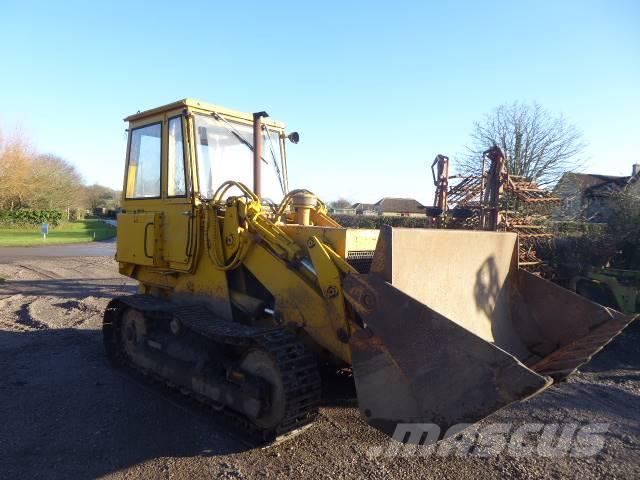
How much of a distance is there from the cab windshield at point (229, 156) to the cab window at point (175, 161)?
0.74 feet

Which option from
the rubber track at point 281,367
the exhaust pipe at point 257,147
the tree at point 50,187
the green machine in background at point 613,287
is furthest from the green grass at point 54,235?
the green machine in background at point 613,287

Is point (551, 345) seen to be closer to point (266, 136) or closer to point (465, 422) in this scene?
point (465, 422)

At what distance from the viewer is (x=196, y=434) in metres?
4.36

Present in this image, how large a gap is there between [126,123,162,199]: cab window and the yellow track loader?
25 mm

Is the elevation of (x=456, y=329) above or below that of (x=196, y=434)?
above

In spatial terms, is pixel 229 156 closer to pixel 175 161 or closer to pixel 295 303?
pixel 175 161

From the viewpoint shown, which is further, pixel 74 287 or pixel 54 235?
pixel 54 235

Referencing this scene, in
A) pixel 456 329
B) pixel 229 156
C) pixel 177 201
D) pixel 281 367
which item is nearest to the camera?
pixel 456 329

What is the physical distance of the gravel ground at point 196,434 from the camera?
3.80 meters

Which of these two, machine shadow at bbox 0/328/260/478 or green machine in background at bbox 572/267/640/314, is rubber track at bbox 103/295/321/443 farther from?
green machine in background at bbox 572/267/640/314

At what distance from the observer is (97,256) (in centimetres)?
2106

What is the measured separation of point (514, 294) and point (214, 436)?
10.5ft

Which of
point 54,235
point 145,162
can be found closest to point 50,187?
point 54,235

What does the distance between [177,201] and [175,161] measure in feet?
1.63
